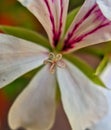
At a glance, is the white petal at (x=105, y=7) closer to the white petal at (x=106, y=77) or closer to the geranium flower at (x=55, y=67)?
the geranium flower at (x=55, y=67)

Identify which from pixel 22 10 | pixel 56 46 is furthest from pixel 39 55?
pixel 22 10

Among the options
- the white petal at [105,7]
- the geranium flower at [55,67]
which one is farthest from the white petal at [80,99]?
the white petal at [105,7]

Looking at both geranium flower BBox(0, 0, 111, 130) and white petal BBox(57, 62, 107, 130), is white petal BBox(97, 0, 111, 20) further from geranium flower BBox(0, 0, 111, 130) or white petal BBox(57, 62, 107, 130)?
white petal BBox(57, 62, 107, 130)

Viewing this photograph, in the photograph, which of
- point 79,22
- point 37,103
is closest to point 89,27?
point 79,22

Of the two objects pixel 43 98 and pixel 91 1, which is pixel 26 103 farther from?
pixel 91 1

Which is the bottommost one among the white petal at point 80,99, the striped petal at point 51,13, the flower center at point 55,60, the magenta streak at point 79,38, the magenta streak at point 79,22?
the white petal at point 80,99

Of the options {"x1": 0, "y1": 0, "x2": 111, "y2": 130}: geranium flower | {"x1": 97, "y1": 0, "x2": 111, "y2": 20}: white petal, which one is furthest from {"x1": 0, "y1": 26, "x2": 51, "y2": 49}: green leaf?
{"x1": 97, "y1": 0, "x2": 111, "y2": 20}: white petal
